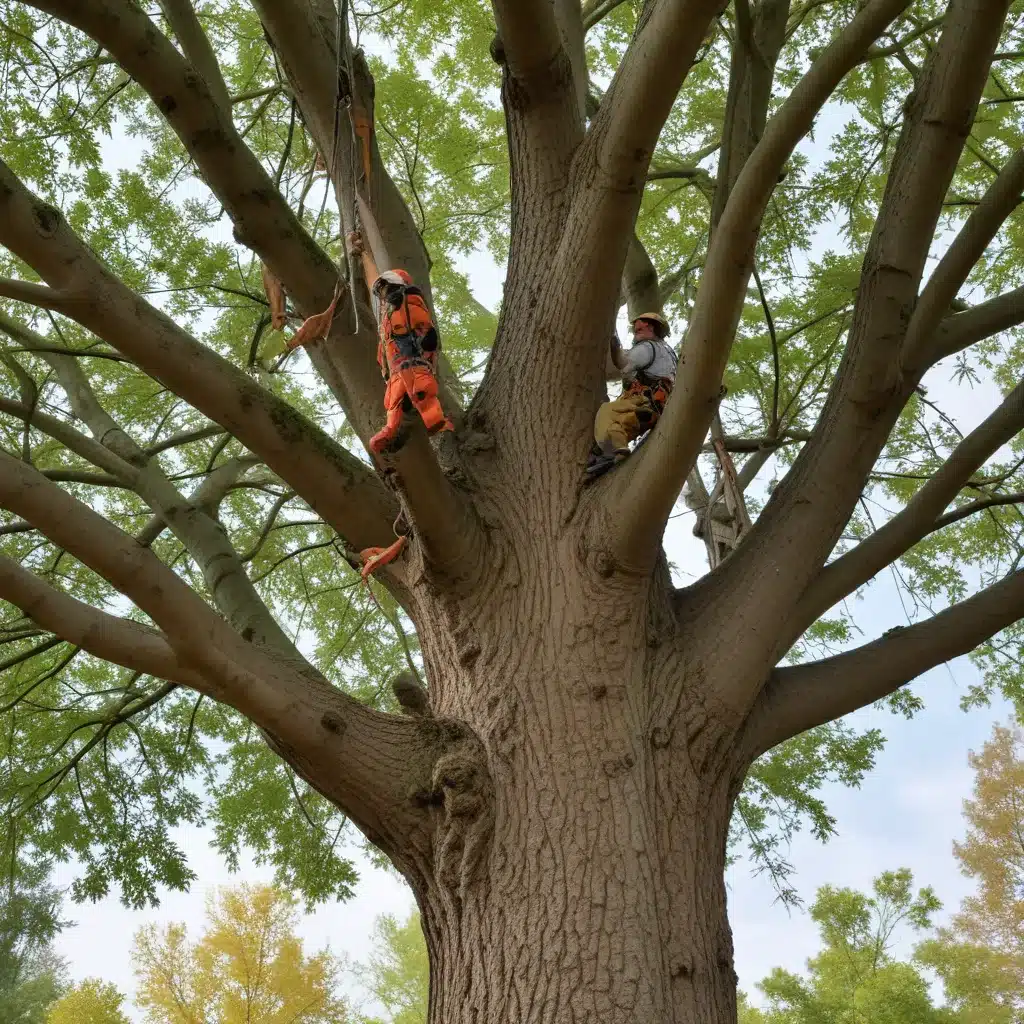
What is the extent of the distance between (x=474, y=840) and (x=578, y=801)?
1.05 feet

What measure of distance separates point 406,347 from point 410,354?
3cm

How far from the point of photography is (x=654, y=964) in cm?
236

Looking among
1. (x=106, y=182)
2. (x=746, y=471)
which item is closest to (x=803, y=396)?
(x=746, y=471)

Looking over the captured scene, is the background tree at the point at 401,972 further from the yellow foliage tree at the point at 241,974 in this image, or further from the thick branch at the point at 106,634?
the thick branch at the point at 106,634

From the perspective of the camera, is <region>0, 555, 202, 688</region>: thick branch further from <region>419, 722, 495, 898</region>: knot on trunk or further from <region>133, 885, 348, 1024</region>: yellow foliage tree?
<region>133, 885, 348, 1024</region>: yellow foliage tree

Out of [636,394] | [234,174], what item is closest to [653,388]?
[636,394]

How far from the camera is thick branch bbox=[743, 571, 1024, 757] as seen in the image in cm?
328

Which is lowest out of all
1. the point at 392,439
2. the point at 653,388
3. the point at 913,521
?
the point at 392,439

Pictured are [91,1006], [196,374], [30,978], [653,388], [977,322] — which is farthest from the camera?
[30,978]

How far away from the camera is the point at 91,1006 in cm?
1242

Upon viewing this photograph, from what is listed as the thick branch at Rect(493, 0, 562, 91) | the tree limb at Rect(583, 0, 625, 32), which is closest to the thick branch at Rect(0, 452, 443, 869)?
the thick branch at Rect(493, 0, 562, 91)

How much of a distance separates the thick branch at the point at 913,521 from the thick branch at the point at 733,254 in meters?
1.02

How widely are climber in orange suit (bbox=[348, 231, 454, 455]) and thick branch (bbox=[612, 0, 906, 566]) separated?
674 mm

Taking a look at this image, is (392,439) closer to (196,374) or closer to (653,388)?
(196,374)
